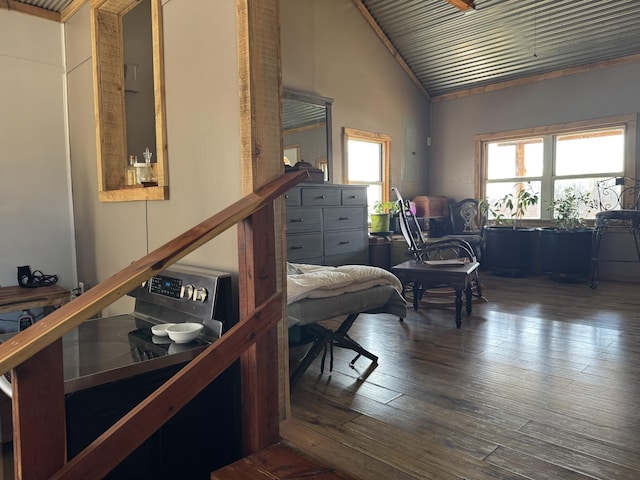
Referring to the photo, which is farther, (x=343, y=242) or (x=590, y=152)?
(x=590, y=152)

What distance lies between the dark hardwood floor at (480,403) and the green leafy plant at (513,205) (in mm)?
2946

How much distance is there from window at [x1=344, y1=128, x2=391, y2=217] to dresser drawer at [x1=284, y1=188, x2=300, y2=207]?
4.71 ft

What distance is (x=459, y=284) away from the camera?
3.80 metres

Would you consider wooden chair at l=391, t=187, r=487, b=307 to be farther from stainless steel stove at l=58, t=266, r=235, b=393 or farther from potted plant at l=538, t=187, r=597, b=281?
stainless steel stove at l=58, t=266, r=235, b=393

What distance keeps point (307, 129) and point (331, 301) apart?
347cm

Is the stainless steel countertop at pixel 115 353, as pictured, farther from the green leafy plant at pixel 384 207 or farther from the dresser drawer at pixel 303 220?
the green leafy plant at pixel 384 207

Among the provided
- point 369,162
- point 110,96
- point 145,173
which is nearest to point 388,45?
point 369,162

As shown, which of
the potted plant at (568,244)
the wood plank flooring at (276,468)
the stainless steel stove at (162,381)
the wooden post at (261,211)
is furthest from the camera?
the potted plant at (568,244)

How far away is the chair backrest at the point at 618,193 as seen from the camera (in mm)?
5828

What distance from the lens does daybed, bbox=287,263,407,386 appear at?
2412 millimetres

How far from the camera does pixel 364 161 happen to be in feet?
21.3

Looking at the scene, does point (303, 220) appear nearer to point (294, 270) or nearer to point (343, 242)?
point (343, 242)

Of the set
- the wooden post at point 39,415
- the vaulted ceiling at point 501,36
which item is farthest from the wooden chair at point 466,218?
the wooden post at point 39,415

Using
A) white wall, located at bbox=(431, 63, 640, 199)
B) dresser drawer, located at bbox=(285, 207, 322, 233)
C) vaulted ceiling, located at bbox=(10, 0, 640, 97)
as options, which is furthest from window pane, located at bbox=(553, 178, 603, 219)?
dresser drawer, located at bbox=(285, 207, 322, 233)
